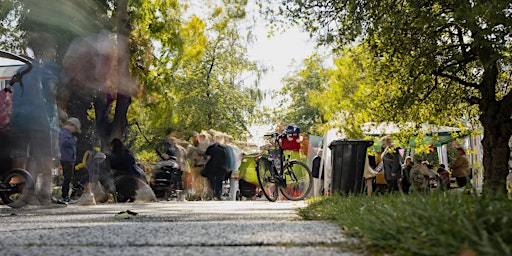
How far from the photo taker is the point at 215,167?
18.0 meters

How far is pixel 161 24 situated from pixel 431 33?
736 cm

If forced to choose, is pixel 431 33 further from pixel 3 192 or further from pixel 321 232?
pixel 321 232

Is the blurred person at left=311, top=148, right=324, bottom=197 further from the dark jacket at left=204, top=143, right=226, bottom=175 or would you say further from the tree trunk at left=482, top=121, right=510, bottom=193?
the tree trunk at left=482, top=121, right=510, bottom=193

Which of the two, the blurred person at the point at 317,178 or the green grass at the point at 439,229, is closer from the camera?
the green grass at the point at 439,229

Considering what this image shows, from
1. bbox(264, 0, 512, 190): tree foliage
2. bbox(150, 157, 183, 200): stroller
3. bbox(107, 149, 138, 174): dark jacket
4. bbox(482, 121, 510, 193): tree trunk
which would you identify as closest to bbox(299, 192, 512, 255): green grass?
bbox(264, 0, 512, 190): tree foliage

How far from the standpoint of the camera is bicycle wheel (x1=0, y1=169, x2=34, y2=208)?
9.69m

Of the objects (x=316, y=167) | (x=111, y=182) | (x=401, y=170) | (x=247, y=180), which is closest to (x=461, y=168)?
(x=401, y=170)

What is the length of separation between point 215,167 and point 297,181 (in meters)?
4.44

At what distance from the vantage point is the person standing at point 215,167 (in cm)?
1792

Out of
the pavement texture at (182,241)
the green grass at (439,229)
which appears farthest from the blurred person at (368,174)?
the green grass at (439,229)

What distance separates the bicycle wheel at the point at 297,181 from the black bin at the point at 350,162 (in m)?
3.34

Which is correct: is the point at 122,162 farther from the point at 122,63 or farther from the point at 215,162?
the point at 215,162

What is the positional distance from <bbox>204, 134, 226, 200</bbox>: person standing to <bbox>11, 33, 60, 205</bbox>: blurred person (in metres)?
7.98

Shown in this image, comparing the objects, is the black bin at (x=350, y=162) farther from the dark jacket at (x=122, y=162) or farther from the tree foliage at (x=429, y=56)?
the dark jacket at (x=122, y=162)
